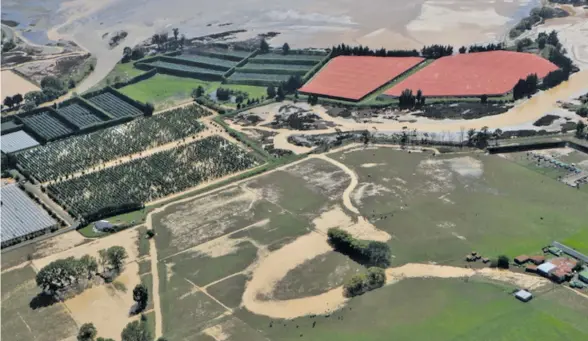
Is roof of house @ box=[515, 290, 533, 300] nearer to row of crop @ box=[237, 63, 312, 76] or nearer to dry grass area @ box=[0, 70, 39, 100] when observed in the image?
row of crop @ box=[237, 63, 312, 76]

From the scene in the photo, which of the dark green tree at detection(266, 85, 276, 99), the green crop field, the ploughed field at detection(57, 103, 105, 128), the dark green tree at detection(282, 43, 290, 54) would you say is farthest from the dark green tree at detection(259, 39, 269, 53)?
the green crop field

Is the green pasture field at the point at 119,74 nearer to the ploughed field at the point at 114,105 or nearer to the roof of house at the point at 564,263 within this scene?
the ploughed field at the point at 114,105

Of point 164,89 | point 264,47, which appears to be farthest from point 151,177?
point 264,47

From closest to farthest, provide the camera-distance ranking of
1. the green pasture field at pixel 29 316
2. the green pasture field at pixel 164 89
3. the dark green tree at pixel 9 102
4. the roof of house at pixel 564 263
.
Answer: the green pasture field at pixel 29 316 < the roof of house at pixel 564 263 < the dark green tree at pixel 9 102 < the green pasture field at pixel 164 89

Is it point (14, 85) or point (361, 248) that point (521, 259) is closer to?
point (361, 248)

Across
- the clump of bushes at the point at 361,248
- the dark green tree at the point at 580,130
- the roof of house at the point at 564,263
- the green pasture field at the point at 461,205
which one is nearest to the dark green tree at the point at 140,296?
the clump of bushes at the point at 361,248

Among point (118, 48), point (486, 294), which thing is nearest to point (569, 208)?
point (486, 294)
